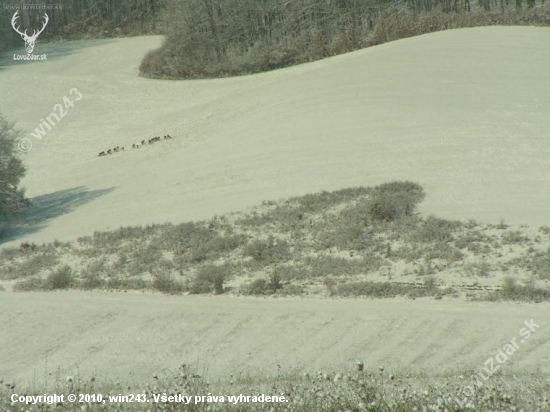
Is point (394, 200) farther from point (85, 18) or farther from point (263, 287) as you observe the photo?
point (85, 18)

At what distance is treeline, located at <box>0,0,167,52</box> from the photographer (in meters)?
61.0

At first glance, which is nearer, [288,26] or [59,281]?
[59,281]

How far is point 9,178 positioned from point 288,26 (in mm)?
29640

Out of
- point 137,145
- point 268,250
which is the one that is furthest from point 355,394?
point 137,145

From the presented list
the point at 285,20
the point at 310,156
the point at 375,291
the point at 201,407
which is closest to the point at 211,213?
the point at 310,156

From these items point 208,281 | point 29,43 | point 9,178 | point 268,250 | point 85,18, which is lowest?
point 268,250

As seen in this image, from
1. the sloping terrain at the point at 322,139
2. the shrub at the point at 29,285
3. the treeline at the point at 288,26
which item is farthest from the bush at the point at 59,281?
the treeline at the point at 288,26

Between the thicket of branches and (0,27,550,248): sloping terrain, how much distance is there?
0.67 metres

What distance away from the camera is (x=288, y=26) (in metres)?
51.1

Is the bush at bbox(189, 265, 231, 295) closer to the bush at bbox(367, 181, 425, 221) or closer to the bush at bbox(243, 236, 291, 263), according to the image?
the bush at bbox(243, 236, 291, 263)

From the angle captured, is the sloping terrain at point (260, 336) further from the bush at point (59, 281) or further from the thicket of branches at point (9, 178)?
the thicket of branches at point (9, 178)

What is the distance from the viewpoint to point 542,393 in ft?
26.7

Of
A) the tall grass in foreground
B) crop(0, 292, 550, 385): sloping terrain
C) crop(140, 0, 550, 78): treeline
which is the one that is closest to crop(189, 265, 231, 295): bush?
crop(0, 292, 550, 385): sloping terrain

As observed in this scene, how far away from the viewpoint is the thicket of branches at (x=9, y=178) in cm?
2447
